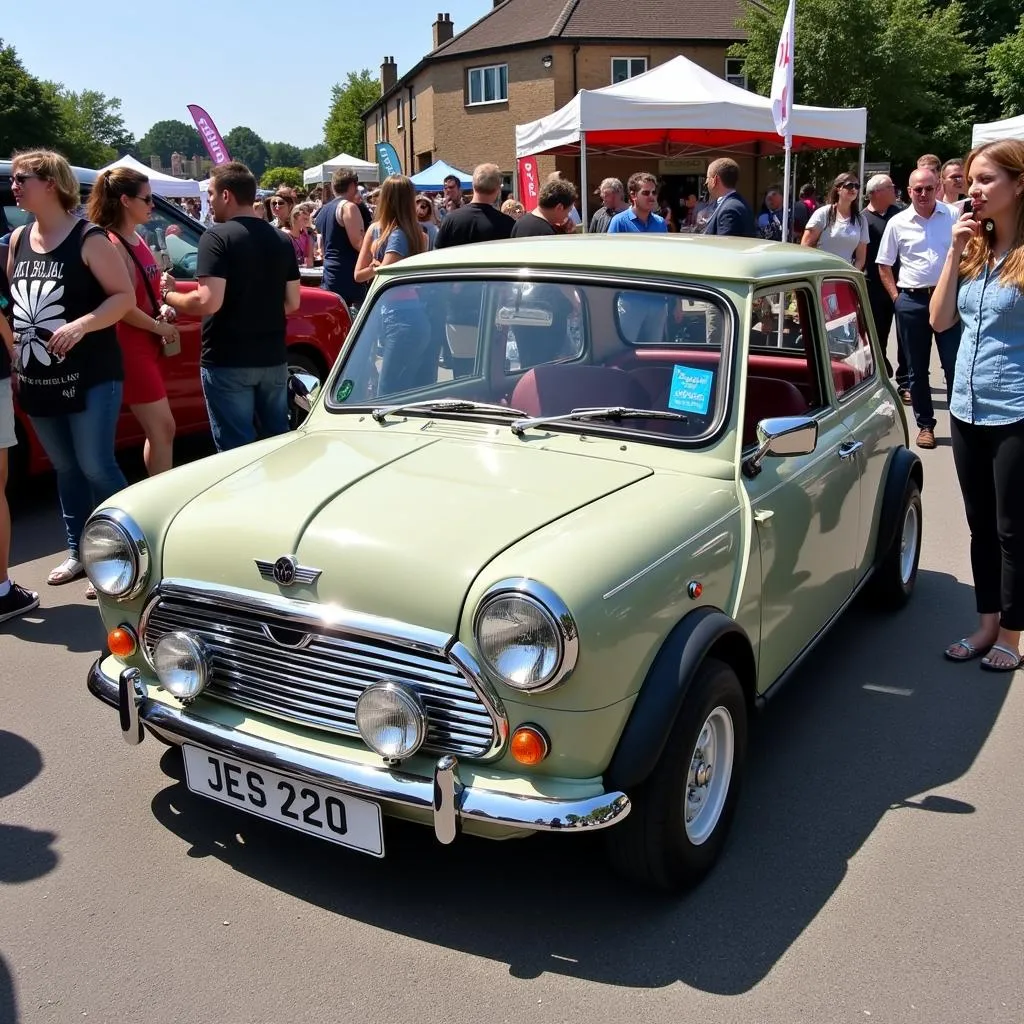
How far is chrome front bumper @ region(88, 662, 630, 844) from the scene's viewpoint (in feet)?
7.66

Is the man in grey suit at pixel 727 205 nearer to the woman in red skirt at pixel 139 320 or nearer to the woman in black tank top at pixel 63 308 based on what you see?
the woman in red skirt at pixel 139 320

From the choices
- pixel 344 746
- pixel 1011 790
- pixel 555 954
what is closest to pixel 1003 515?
pixel 1011 790

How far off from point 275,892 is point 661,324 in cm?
208

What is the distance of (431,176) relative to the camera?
26578 millimetres

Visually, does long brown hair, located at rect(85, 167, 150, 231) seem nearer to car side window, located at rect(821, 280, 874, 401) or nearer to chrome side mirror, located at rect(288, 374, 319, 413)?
chrome side mirror, located at rect(288, 374, 319, 413)

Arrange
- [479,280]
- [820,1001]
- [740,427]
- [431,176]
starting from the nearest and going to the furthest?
[820,1001]
[740,427]
[479,280]
[431,176]

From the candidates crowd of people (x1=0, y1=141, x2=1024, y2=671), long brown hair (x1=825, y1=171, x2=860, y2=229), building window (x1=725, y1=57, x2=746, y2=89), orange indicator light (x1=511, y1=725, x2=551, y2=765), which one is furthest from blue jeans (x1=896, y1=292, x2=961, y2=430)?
building window (x1=725, y1=57, x2=746, y2=89)

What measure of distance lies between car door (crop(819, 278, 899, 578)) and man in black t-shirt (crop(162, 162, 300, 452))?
277cm

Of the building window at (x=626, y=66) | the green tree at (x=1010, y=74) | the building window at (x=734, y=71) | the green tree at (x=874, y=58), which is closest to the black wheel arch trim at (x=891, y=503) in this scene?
the green tree at (x=874, y=58)

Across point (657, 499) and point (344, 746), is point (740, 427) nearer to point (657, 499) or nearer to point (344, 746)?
point (657, 499)

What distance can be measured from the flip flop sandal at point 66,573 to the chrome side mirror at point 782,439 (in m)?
3.77

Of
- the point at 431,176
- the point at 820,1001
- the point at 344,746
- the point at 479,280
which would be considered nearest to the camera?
the point at 820,1001

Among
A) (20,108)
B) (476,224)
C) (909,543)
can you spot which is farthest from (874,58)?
(20,108)

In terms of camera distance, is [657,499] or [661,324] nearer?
[657,499]
